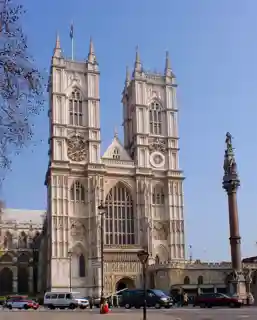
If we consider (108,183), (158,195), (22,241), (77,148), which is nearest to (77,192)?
(108,183)

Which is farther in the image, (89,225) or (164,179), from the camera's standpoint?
(164,179)

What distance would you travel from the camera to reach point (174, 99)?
80.2 m

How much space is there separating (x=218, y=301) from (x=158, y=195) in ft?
112

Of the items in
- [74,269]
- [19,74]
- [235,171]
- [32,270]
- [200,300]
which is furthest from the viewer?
[32,270]

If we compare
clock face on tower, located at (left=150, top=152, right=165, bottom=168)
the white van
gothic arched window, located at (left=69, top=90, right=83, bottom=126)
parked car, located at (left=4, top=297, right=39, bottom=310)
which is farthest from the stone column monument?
gothic arched window, located at (left=69, top=90, right=83, bottom=126)

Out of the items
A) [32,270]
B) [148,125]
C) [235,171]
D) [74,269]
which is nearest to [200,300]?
[235,171]

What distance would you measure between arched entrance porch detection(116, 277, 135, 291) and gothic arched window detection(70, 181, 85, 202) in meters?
11.2

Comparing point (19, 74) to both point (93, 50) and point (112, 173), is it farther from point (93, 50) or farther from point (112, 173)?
point (93, 50)

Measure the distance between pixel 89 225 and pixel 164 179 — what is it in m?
12.8

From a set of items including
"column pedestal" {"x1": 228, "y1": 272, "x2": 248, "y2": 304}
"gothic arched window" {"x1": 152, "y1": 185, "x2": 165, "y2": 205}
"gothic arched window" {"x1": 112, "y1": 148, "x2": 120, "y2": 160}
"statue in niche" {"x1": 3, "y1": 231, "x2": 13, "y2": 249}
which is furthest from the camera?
"statue in niche" {"x1": 3, "y1": 231, "x2": 13, "y2": 249}

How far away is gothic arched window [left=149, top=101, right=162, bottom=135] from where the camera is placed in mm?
78188

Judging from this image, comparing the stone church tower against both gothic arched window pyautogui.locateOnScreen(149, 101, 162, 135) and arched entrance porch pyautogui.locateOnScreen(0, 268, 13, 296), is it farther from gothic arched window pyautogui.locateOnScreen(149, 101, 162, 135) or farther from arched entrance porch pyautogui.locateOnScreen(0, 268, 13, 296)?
arched entrance porch pyautogui.locateOnScreen(0, 268, 13, 296)

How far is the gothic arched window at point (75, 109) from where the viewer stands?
7438cm

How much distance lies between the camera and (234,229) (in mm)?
48000
